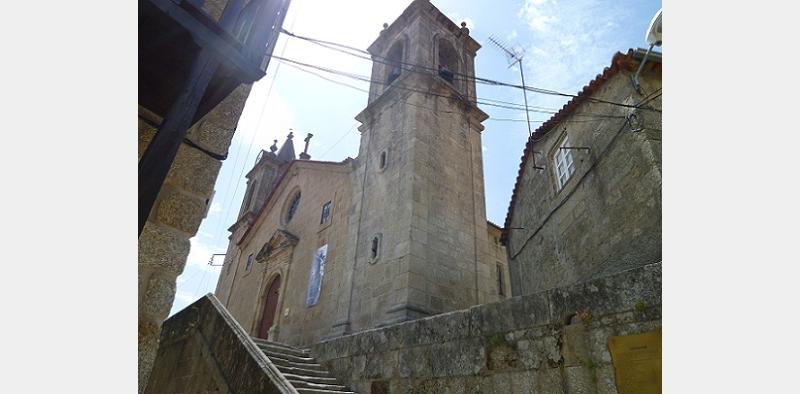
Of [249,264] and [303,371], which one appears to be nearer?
[303,371]

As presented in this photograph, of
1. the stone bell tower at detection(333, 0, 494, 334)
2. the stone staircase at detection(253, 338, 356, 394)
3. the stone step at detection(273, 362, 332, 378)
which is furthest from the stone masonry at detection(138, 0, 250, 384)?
the stone bell tower at detection(333, 0, 494, 334)

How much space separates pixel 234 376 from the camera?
486 centimetres

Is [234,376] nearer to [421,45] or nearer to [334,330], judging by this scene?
[334,330]

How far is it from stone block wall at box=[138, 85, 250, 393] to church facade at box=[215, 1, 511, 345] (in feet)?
16.2

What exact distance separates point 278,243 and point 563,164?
30.5 feet

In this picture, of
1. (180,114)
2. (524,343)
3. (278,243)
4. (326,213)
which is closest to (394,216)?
(326,213)

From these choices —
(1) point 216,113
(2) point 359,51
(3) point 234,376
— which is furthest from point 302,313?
(1) point 216,113

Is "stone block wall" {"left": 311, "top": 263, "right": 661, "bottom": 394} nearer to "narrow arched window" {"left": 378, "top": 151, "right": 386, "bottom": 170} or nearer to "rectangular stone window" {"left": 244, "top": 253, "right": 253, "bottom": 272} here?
"narrow arched window" {"left": 378, "top": 151, "right": 386, "bottom": 170}

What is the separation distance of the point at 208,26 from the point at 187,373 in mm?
5270

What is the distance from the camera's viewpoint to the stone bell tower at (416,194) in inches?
301

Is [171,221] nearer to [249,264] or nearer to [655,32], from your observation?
[655,32]

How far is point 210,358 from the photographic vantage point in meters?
5.47

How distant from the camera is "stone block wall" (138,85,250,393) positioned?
2.21m

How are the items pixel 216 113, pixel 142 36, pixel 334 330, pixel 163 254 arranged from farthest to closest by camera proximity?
pixel 334 330 → pixel 216 113 → pixel 142 36 → pixel 163 254
